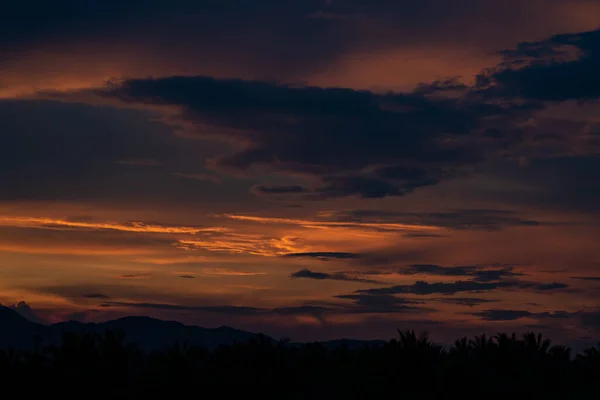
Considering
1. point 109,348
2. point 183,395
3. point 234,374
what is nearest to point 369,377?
point 234,374

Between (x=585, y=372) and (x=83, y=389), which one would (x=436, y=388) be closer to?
(x=585, y=372)

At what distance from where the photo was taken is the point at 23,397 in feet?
152

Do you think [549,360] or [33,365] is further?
[549,360]

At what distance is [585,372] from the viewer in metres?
60.8

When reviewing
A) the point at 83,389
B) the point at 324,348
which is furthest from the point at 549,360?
the point at 83,389

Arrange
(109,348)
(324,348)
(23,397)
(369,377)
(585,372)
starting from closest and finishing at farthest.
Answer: (23,397) → (109,348) → (369,377) → (585,372) → (324,348)

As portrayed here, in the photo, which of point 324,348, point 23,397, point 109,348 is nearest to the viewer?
point 23,397

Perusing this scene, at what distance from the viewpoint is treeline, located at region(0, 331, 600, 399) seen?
48.2 metres

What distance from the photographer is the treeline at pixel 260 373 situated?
48156 mm

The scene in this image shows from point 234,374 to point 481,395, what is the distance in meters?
14.8

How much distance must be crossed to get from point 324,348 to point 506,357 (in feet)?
60.5

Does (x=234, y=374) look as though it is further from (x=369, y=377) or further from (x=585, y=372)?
(x=585, y=372)

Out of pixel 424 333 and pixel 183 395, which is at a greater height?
pixel 424 333

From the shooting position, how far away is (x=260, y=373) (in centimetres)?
5531
